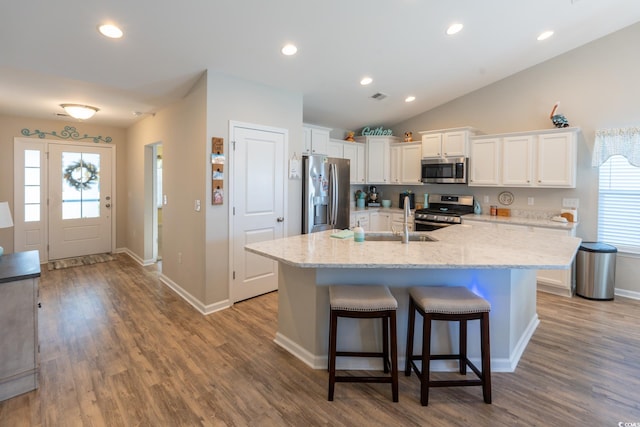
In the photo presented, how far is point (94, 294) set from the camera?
4051 mm

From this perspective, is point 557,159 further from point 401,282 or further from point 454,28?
point 401,282

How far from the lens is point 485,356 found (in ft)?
6.72

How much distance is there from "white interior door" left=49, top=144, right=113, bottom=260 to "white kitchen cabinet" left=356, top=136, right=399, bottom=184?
4.92 metres

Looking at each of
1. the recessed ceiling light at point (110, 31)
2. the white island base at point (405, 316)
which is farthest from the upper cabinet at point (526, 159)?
the recessed ceiling light at point (110, 31)

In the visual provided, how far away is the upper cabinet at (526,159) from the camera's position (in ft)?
13.7

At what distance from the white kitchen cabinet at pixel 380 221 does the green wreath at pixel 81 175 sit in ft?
17.0

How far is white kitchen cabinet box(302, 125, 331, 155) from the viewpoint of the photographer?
191 inches

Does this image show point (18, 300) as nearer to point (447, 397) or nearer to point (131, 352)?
point (131, 352)

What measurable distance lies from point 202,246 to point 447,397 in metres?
2.71

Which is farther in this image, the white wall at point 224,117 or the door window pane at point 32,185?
the door window pane at point 32,185

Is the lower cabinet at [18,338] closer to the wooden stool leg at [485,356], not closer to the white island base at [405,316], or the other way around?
the white island base at [405,316]

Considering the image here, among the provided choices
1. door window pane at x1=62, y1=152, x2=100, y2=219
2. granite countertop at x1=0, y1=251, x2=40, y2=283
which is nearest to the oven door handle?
granite countertop at x1=0, y1=251, x2=40, y2=283

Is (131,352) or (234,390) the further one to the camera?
(131,352)

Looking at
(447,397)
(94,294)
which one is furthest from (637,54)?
(94,294)
